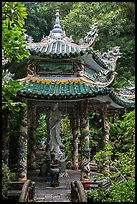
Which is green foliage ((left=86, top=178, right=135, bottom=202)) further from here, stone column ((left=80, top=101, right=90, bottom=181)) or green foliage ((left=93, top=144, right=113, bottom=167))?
stone column ((left=80, top=101, right=90, bottom=181))

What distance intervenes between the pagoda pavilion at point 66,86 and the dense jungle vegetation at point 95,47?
0.59 m

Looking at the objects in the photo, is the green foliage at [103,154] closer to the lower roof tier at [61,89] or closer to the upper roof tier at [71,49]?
the lower roof tier at [61,89]

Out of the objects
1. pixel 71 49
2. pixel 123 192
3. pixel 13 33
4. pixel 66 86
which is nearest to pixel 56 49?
pixel 71 49

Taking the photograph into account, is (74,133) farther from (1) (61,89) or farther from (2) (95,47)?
(2) (95,47)

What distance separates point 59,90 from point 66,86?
412 millimetres

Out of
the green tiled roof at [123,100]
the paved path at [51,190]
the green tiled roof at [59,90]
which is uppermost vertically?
the green tiled roof at [59,90]

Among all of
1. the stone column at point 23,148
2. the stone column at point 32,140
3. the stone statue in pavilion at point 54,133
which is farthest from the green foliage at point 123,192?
the stone column at point 32,140

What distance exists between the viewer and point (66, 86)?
9117mm

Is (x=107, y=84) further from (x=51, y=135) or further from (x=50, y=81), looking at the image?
(x=51, y=135)

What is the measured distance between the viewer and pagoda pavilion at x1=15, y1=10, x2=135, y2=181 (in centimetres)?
854

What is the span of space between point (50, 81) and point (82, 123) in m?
1.60

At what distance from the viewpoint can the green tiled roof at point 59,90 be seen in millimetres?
8305

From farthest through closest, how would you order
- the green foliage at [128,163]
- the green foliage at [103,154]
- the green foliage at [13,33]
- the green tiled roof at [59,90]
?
the green tiled roof at [59,90], the green foliage at [103,154], the green foliage at [128,163], the green foliage at [13,33]

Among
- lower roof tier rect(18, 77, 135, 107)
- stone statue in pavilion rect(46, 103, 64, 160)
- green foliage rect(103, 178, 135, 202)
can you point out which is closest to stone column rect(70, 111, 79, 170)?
stone statue in pavilion rect(46, 103, 64, 160)
